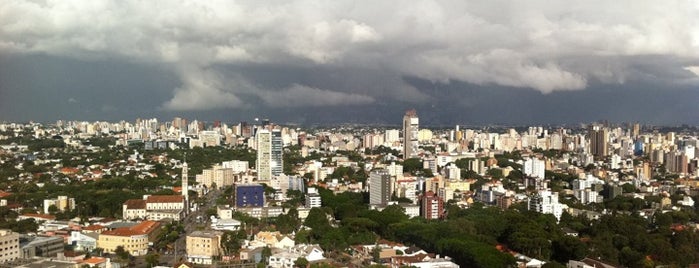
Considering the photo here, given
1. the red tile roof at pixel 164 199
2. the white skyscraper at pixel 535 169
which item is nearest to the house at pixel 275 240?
the red tile roof at pixel 164 199

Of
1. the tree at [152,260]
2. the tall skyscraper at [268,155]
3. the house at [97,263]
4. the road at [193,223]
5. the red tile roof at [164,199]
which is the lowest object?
the road at [193,223]

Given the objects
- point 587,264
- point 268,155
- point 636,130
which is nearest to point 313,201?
point 268,155

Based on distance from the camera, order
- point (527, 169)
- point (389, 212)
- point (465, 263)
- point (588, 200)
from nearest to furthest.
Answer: point (465, 263) → point (389, 212) → point (588, 200) → point (527, 169)

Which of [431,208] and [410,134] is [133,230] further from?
[410,134]

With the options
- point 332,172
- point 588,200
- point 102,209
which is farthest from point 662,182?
point 102,209

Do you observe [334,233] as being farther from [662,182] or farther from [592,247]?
[662,182]

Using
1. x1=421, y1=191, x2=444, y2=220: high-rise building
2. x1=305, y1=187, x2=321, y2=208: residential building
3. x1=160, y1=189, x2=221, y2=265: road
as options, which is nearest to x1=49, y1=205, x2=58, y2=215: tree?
x1=160, y1=189, x2=221, y2=265: road

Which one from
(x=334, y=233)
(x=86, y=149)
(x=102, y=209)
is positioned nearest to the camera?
(x=334, y=233)

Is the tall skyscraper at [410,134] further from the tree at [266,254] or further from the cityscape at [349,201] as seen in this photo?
the tree at [266,254]
